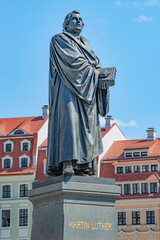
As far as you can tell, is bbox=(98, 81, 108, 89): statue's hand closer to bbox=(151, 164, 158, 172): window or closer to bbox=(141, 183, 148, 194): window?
bbox=(141, 183, 148, 194): window

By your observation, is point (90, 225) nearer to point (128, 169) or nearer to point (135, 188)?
point (135, 188)

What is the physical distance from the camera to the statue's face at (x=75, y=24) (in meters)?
11.4

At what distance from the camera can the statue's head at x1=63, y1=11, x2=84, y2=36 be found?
11.4 metres

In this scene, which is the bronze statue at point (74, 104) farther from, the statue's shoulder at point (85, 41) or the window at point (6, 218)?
the window at point (6, 218)

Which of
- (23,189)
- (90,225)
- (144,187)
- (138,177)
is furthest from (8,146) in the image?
(90,225)

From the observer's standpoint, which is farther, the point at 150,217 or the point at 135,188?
the point at 135,188

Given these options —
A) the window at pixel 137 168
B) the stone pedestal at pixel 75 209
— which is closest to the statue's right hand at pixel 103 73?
the stone pedestal at pixel 75 209

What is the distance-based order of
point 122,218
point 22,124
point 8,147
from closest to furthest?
1. point 122,218
2. point 8,147
3. point 22,124

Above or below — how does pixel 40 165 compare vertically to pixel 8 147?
below

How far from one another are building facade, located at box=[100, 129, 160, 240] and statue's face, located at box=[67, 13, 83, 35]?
4904 centimetres

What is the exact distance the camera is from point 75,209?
991 centimetres

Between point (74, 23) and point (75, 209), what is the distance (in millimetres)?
3682

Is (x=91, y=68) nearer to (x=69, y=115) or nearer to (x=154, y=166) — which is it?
(x=69, y=115)

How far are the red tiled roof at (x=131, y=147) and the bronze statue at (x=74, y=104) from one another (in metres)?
52.0
